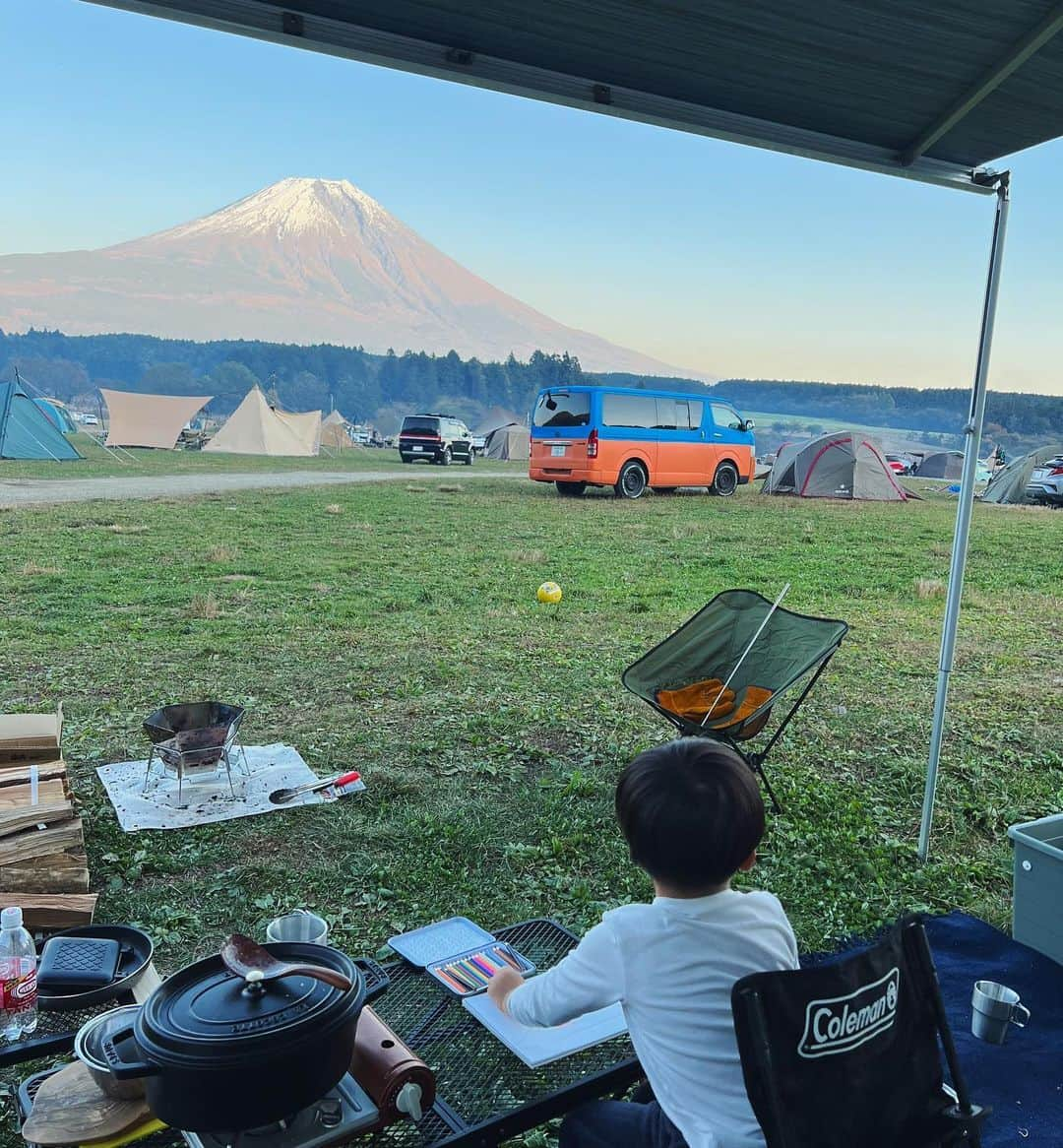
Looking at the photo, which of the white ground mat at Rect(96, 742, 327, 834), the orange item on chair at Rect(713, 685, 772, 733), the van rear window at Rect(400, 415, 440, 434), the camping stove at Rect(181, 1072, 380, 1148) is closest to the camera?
the camping stove at Rect(181, 1072, 380, 1148)

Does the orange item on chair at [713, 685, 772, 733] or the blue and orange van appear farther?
the blue and orange van

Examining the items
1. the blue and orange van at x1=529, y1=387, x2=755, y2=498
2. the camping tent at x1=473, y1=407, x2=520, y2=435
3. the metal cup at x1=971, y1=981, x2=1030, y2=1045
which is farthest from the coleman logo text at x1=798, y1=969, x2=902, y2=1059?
the camping tent at x1=473, y1=407, x2=520, y2=435

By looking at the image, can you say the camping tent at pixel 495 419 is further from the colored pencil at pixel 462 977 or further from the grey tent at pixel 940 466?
the colored pencil at pixel 462 977

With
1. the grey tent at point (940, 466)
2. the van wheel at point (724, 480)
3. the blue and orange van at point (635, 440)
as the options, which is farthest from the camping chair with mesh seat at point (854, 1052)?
the grey tent at point (940, 466)

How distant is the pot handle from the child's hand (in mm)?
578

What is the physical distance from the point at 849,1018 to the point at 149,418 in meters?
27.0

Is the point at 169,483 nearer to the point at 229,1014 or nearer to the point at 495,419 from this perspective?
the point at 229,1014

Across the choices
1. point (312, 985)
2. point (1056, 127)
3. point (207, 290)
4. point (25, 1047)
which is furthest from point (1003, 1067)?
point (207, 290)

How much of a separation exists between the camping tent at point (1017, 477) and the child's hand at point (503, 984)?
19.4m

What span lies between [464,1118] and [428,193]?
20842 centimetres

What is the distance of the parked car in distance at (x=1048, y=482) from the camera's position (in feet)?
58.1

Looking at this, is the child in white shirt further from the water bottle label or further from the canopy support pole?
the canopy support pole

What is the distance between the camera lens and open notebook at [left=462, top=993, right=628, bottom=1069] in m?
1.85

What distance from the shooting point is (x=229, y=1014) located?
138 centimetres
